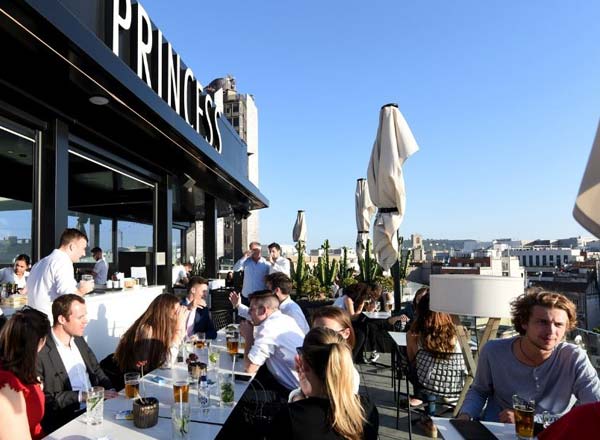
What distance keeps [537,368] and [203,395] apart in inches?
72.5

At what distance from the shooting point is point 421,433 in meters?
3.48

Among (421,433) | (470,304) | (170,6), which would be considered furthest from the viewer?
(170,6)

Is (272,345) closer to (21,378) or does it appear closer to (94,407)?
(94,407)

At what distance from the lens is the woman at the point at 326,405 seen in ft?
5.31

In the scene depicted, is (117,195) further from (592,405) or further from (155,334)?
(592,405)

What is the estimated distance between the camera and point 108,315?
488 centimetres

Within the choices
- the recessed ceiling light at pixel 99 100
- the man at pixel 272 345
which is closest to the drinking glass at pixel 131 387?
the man at pixel 272 345

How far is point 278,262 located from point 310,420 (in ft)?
19.9

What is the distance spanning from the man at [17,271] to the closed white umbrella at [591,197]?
709 centimetres

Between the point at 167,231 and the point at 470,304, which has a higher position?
the point at 167,231

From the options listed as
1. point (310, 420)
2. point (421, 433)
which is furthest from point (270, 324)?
point (421, 433)

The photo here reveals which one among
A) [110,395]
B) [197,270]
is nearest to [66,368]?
[110,395]

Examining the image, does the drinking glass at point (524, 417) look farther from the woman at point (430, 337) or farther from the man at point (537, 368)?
the woman at point (430, 337)

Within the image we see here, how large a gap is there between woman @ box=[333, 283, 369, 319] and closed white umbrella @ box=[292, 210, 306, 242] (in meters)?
6.62
